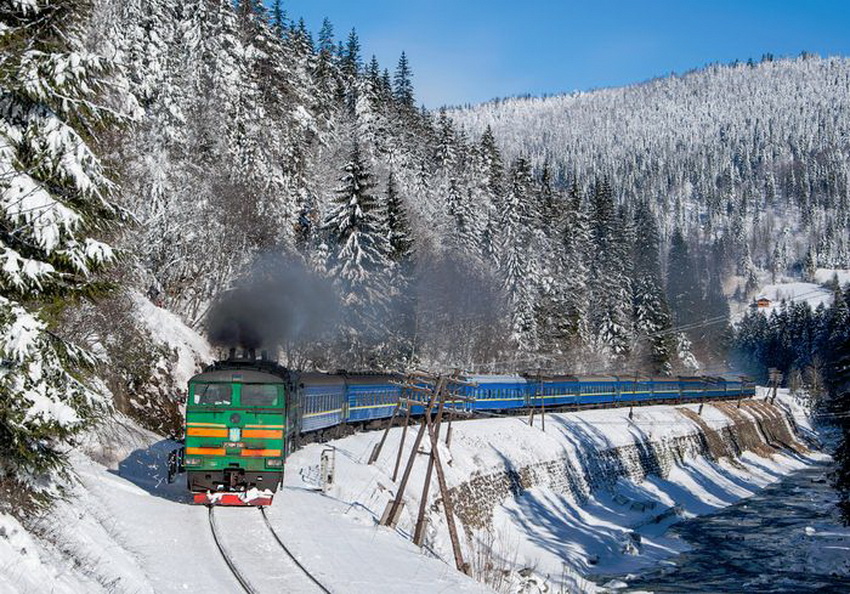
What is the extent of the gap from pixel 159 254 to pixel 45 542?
29.2 metres

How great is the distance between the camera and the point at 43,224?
10609 mm

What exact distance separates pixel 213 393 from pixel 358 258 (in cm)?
3075

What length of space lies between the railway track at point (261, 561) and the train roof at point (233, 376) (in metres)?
3.15

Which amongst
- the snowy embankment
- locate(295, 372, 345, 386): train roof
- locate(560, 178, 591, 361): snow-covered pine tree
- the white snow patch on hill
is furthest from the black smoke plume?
locate(560, 178, 591, 361): snow-covered pine tree

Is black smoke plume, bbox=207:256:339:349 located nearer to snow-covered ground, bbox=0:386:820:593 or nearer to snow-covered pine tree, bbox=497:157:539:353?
snow-covered ground, bbox=0:386:820:593

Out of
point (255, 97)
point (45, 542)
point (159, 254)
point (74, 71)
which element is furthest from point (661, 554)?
point (255, 97)

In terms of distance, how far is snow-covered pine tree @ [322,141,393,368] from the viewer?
49.7m

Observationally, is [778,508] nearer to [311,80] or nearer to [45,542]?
[45,542]

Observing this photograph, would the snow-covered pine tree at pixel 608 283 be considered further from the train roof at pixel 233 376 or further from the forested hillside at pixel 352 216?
the train roof at pixel 233 376

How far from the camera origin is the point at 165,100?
39625 mm

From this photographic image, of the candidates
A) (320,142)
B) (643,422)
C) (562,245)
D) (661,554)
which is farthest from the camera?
(562,245)

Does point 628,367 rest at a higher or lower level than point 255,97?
lower

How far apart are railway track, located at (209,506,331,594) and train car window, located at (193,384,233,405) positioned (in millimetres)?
2705

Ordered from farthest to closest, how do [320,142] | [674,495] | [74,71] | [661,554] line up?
[320,142]
[674,495]
[661,554]
[74,71]
